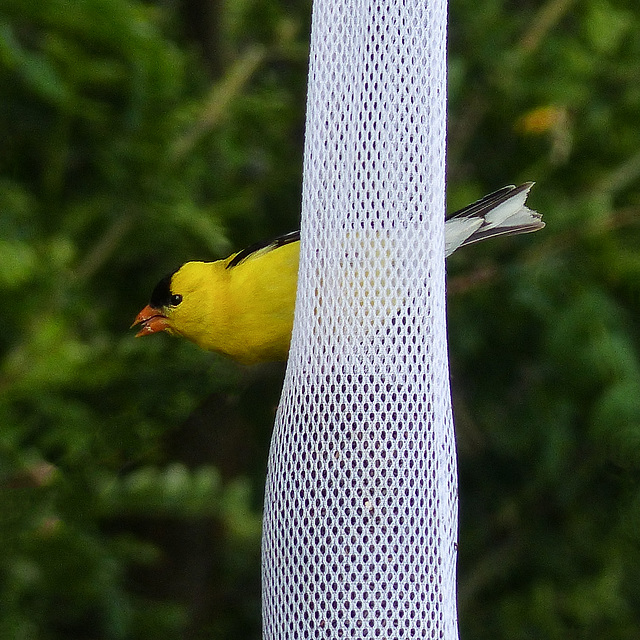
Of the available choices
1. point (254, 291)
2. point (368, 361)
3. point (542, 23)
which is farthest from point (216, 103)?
point (368, 361)

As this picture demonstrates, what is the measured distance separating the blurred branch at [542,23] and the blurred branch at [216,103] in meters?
1.28

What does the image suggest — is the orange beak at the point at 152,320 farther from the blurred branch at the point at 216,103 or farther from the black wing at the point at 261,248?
the blurred branch at the point at 216,103

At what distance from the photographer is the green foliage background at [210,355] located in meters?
2.76

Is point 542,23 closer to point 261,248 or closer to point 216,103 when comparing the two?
point 216,103

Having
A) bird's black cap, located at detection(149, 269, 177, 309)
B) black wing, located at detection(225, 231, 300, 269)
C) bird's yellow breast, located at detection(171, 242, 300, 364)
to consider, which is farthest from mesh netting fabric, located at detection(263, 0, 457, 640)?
bird's black cap, located at detection(149, 269, 177, 309)

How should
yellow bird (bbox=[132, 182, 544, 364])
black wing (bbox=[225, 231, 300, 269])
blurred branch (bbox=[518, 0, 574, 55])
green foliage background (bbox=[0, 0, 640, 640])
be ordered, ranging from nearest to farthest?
yellow bird (bbox=[132, 182, 544, 364]), black wing (bbox=[225, 231, 300, 269]), green foliage background (bbox=[0, 0, 640, 640]), blurred branch (bbox=[518, 0, 574, 55])

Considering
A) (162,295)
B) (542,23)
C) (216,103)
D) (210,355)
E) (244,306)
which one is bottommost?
(244,306)

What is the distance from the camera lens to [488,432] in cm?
516

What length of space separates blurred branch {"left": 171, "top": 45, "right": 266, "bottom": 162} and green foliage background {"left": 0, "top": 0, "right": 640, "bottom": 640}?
13mm

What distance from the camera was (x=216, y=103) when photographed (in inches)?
146

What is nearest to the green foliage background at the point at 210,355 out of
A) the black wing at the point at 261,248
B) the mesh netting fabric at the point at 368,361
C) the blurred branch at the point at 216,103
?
the blurred branch at the point at 216,103

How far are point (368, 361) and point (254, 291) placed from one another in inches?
19.7

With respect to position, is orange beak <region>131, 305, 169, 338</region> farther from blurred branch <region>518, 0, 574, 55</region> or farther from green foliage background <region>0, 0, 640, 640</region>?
blurred branch <region>518, 0, 574, 55</region>

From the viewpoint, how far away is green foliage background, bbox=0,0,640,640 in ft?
9.04
